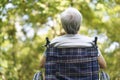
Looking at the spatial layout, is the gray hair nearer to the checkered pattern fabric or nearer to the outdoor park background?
the checkered pattern fabric

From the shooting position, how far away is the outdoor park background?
877 cm

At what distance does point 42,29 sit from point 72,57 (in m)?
12.1

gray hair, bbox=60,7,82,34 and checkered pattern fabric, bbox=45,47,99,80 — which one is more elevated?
gray hair, bbox=60,7,82,34

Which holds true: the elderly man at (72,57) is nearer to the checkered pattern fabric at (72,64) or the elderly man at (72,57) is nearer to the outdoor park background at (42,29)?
the checkered pattern fabric at (72,64)

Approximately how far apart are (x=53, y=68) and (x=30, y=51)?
12779mm

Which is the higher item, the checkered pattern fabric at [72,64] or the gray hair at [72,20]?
the gray hair at [72,20]

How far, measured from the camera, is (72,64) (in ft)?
11.8

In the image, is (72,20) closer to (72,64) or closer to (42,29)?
(72,64)

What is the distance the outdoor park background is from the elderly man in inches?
173

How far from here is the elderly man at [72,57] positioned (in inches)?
142

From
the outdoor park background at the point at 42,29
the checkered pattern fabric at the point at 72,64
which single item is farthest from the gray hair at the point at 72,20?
the outdoor park background at the point at 42,29

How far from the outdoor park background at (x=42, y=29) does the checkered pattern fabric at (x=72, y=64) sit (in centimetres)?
440

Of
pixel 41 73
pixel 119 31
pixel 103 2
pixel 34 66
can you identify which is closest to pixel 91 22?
pixel 119 31

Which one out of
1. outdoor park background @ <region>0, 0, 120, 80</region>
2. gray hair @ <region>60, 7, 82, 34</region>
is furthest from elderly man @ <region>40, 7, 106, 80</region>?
outdoor park background @ <region>0, 0, 120, 80</region>
